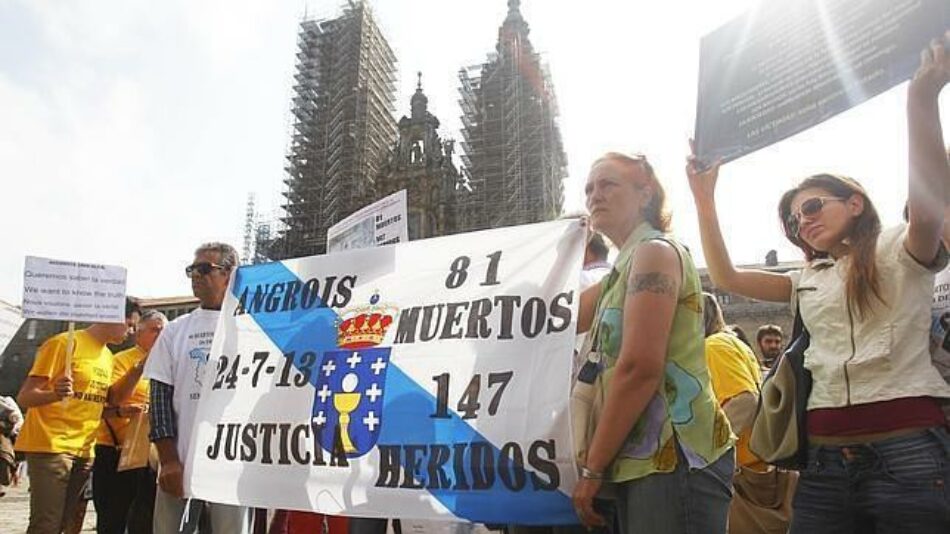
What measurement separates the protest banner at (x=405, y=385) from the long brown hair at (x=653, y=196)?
37 centimetres

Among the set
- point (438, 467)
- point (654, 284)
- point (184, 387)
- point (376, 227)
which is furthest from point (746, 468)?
point (184, 387)

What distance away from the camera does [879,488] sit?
1.96m

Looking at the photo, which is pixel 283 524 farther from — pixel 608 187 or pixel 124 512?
pixel 608 187

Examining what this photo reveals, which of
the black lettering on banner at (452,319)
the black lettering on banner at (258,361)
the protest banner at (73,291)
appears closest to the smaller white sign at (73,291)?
the protest banner at (73,291)

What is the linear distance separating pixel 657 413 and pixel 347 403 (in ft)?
4.74

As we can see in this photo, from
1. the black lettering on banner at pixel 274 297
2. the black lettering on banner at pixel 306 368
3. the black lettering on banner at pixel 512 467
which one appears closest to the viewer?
the black lettering on banner at pixel 512 467

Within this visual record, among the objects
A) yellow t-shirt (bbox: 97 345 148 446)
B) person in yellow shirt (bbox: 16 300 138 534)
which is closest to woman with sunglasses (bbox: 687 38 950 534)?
person in yellow shirt (bbox: 16 300 138 534)

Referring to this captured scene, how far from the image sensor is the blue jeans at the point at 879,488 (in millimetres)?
1881

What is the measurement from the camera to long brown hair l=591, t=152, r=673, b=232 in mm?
2443

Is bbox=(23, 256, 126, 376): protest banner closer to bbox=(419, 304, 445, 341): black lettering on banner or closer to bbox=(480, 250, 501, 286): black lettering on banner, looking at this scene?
bbox=(419, 304, 445, 341): black lettering on banner

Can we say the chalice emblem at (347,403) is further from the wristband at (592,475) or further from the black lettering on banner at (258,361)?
the wristband at (592,475)

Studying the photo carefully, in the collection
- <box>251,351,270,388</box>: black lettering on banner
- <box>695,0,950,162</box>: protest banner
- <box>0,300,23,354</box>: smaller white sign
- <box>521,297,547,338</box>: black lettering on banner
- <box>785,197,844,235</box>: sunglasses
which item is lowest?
<box>251,351,270,388</box>: black lettering on banner

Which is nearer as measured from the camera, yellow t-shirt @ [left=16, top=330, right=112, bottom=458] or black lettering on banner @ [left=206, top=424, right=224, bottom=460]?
black lettering on banner @ [left=206, top=424, right=224, bottom=460]

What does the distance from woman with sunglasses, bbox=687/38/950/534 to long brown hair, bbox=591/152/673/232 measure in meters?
0.43
